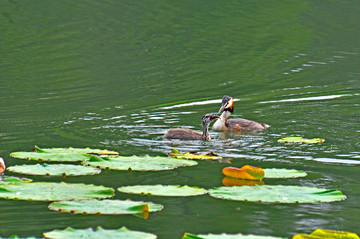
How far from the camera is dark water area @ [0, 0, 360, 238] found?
23.9ft

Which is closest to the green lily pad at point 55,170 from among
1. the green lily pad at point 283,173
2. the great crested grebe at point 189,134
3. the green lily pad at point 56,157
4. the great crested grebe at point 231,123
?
the green lily pad at point 56,157

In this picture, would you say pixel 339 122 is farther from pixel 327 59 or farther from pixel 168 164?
pixel 327 59

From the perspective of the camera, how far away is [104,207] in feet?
22.4

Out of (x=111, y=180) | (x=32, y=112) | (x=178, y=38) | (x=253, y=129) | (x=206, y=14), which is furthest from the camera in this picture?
(x=206, y=14)

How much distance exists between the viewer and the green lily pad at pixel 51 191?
7.29 m

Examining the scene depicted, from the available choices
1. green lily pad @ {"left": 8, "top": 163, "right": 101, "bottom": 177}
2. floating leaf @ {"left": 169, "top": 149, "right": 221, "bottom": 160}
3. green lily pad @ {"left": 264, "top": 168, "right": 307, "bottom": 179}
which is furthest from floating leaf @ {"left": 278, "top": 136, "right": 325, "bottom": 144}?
green lily pad @ {"left": 8, "top": 163, "right": 101, "bottom": 177}

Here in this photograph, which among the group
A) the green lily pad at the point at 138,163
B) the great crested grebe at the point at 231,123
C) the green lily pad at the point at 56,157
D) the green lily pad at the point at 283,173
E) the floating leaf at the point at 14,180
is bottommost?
the great crested grebe at the point at 231,123

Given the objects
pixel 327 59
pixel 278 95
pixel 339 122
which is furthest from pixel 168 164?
pixel 327 59

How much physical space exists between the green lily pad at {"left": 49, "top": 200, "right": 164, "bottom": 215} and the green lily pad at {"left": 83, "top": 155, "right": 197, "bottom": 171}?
1911mm

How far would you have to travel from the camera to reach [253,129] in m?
12.9

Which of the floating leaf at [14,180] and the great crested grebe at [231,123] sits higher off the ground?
the floating leaf at [14,180]

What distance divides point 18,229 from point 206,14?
90.7 ft

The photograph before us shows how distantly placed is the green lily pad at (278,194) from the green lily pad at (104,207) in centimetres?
87

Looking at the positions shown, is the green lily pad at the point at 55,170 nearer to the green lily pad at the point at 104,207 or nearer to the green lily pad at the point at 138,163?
the green lily pad at the point at 138,163
